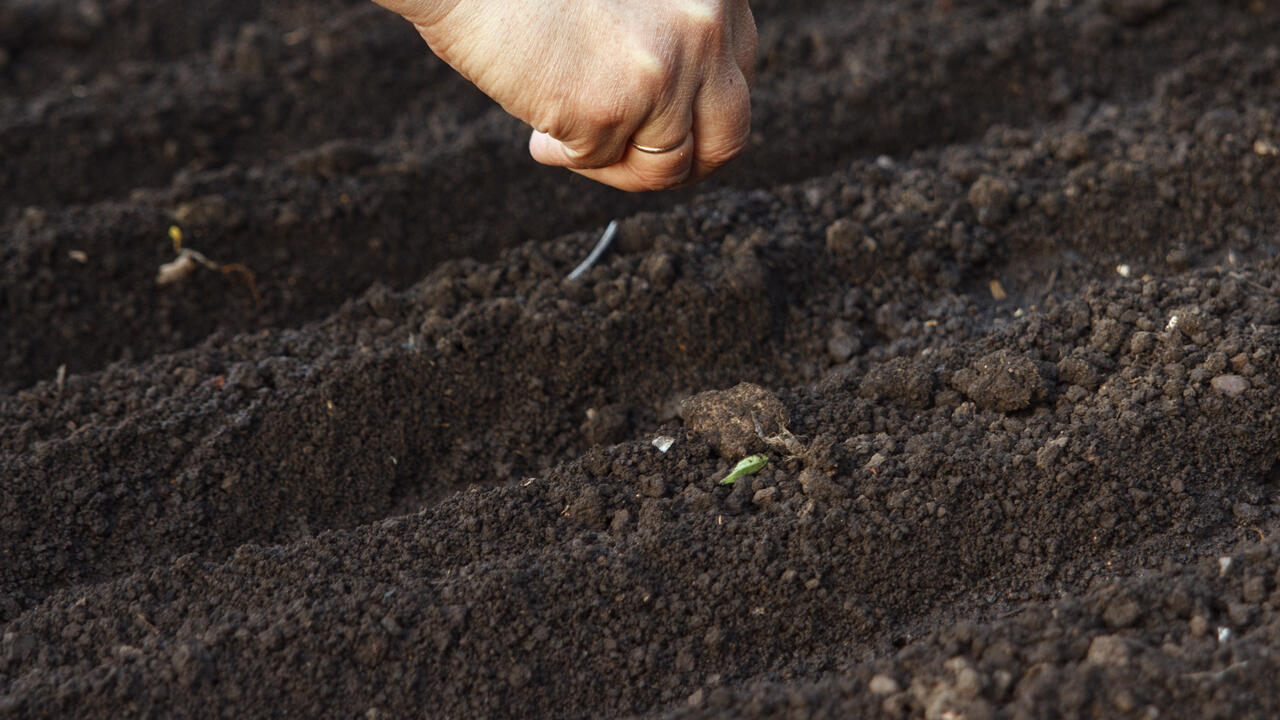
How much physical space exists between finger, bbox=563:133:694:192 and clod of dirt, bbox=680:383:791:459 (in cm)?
48

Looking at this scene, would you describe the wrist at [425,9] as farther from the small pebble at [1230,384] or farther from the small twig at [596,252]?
the small pebble at [1230,384]

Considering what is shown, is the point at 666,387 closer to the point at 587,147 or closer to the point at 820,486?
the point at 820,486

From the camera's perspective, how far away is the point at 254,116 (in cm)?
384

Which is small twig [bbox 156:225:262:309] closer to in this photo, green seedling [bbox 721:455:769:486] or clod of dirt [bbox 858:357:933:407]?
green seedling [bbox 721:455:769:486]

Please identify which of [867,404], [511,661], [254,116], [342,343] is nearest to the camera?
[511,661]

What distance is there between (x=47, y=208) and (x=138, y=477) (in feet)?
5.19

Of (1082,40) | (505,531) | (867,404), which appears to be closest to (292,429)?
(505,531)

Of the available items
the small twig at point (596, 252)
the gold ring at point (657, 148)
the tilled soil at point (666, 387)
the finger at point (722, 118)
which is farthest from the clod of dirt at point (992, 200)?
the gold ring at point (657, 148)

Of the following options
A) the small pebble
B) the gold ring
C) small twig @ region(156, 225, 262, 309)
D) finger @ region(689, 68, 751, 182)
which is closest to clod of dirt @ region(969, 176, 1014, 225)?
the small pebble

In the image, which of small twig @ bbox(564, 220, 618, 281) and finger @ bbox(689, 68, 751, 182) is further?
small twig @ bbox(564, 220, 618, 281)

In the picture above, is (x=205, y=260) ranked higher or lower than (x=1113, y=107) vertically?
lower

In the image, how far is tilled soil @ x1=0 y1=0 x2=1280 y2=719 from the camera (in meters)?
1.95

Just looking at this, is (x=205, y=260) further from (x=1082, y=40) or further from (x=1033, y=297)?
(x=1082, y=40)

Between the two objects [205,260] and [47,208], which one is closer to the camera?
[205,260]
